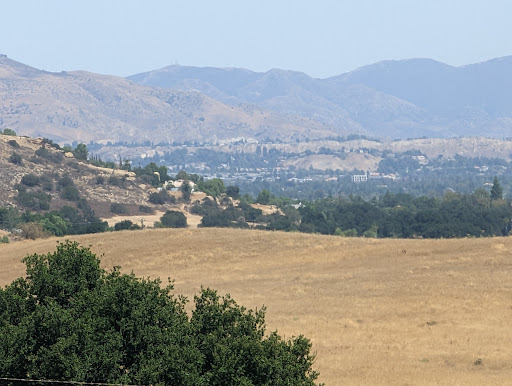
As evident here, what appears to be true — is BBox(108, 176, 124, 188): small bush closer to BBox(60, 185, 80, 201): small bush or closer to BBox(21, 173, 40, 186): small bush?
BBox(60, 185, 80, 201): small bush

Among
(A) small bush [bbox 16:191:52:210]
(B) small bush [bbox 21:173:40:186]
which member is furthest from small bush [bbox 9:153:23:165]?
(A) small bush [bbox 16:191:52:210]

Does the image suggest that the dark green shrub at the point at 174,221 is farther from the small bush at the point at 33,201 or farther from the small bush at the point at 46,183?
the small bush at the point at 46,183

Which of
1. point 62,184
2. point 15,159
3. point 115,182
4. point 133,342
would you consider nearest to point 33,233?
point 133,342

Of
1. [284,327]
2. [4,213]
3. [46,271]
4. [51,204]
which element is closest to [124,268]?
[284,327]

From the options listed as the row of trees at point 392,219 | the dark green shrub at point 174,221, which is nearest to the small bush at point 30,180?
the row of trees at point 392,219

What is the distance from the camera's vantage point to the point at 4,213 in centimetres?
11888

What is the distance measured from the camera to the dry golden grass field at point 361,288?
3491 cm

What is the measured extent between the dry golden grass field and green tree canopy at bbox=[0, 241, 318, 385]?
418 inches

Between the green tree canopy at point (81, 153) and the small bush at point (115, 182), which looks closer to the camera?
the small bush at point (115, 182)

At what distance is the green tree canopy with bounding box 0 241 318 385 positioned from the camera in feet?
67.2

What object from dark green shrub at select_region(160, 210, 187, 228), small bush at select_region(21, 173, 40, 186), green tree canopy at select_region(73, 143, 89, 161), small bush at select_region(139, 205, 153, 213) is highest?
green tree canopy at select_region(73, 143, 89, 161)

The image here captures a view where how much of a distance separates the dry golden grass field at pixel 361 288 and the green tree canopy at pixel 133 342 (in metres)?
10.6

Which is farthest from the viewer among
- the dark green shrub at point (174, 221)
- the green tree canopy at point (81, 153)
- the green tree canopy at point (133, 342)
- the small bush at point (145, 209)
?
the green tree canopy at point (81, 153)

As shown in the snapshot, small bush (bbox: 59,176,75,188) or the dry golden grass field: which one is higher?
small bush (bbox: 59,176,75,188)
